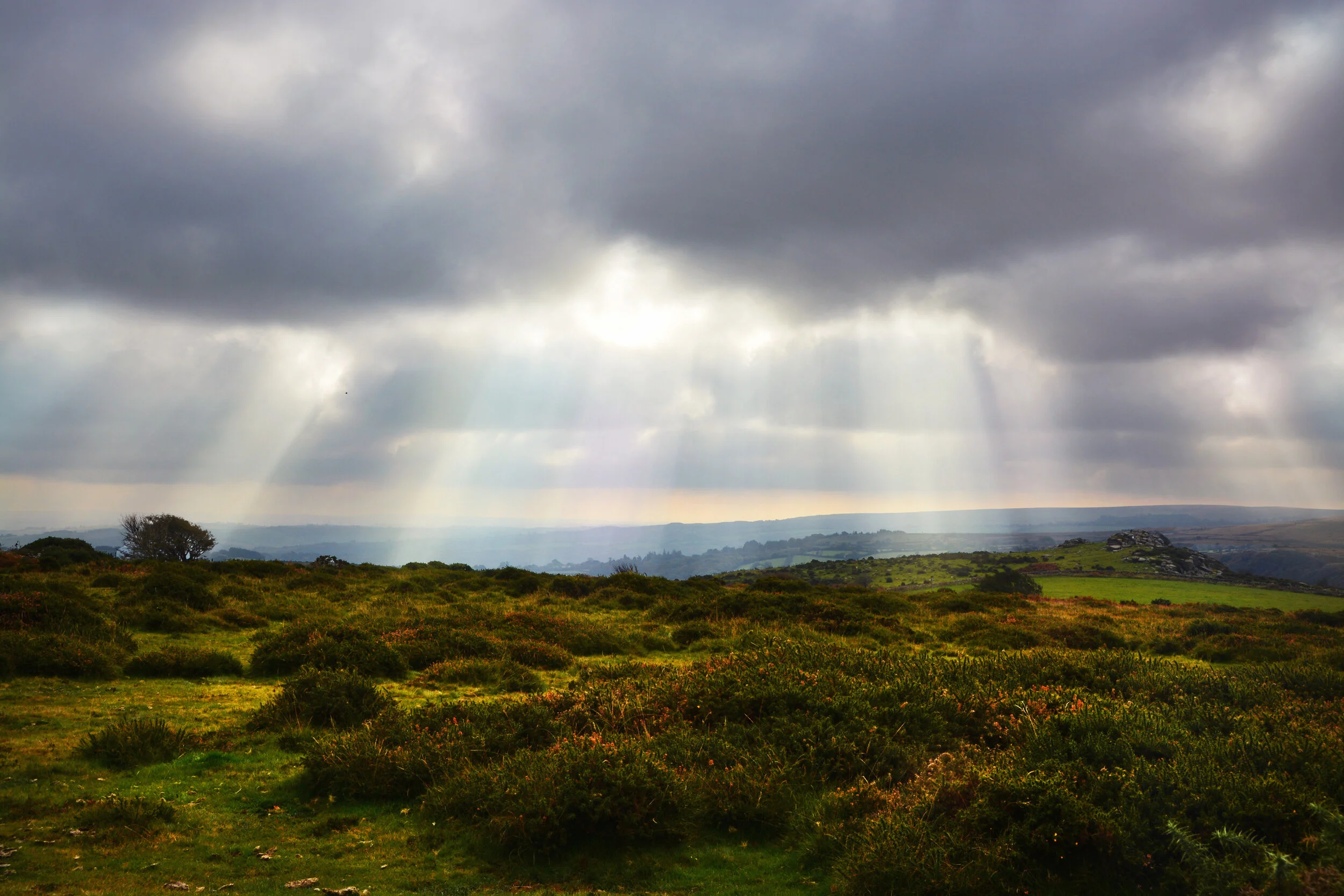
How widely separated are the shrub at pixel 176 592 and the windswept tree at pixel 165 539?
46.6m

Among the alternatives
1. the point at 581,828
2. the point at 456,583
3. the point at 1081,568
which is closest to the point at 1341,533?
the point at 1081,568

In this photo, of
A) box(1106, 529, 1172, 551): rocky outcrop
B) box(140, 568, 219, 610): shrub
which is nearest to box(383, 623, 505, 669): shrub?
box(140, 568, 219, 610): shrub

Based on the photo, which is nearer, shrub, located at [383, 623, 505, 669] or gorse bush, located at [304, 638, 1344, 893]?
gorse bush, located at [304, 638, 1344, 893]

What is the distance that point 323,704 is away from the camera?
498 inches

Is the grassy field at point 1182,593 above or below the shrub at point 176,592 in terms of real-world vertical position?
below

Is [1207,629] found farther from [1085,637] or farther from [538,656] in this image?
[538,656]

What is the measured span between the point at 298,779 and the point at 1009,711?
1142 cm

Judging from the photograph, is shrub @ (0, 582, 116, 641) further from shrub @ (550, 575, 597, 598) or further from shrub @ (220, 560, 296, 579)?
shrub @ (550, 575, 597, 598)

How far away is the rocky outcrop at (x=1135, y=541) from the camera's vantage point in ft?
287

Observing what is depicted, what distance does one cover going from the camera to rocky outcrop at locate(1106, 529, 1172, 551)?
3445 inches

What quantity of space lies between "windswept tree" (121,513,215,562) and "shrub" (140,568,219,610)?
153 feet

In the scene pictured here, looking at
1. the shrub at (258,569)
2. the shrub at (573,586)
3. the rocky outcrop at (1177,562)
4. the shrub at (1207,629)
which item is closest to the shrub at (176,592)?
the shrub at (258,569)

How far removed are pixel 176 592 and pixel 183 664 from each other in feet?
29.8

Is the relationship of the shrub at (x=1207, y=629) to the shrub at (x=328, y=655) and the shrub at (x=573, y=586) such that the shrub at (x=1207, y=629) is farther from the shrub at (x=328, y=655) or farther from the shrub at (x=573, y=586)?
the shrub at (x=328, y=655)
